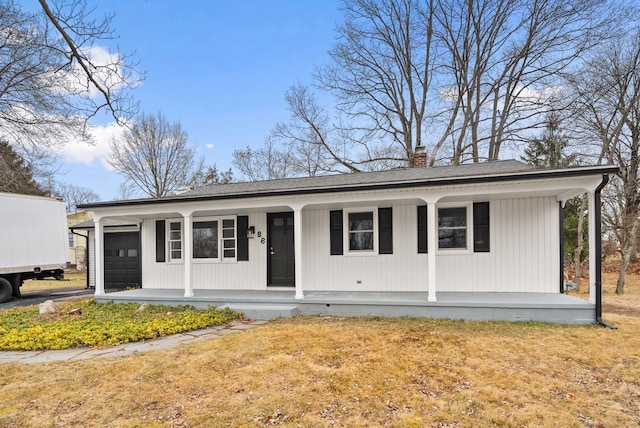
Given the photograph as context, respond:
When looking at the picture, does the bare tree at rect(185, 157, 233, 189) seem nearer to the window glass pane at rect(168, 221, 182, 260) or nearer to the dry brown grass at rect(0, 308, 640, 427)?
the window glass pane at rect(168, 221, 182, 260)

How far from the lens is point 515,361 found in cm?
419

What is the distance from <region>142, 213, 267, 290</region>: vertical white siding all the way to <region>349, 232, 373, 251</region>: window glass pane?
86.3 inches

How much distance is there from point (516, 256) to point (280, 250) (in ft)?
17.2

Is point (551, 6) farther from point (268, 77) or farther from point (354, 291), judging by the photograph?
point (354, 291)

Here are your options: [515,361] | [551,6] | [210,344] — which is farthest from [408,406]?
[551,6]

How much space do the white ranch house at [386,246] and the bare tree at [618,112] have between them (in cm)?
704

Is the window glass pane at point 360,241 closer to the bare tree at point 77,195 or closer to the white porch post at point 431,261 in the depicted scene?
the white porch post at point 431,261

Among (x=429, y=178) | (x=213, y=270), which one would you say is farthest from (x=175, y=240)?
(x=429, y=178)

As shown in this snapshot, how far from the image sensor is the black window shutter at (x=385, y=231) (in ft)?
25.7

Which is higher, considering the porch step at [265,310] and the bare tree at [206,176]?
the bare tree at [206,176]

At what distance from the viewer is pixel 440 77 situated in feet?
59.2

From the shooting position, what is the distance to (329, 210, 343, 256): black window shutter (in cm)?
816

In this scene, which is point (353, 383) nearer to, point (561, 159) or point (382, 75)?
point (561, 159)

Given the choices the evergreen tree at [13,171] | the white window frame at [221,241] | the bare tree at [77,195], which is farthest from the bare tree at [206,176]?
the white window frame at [221,241]
